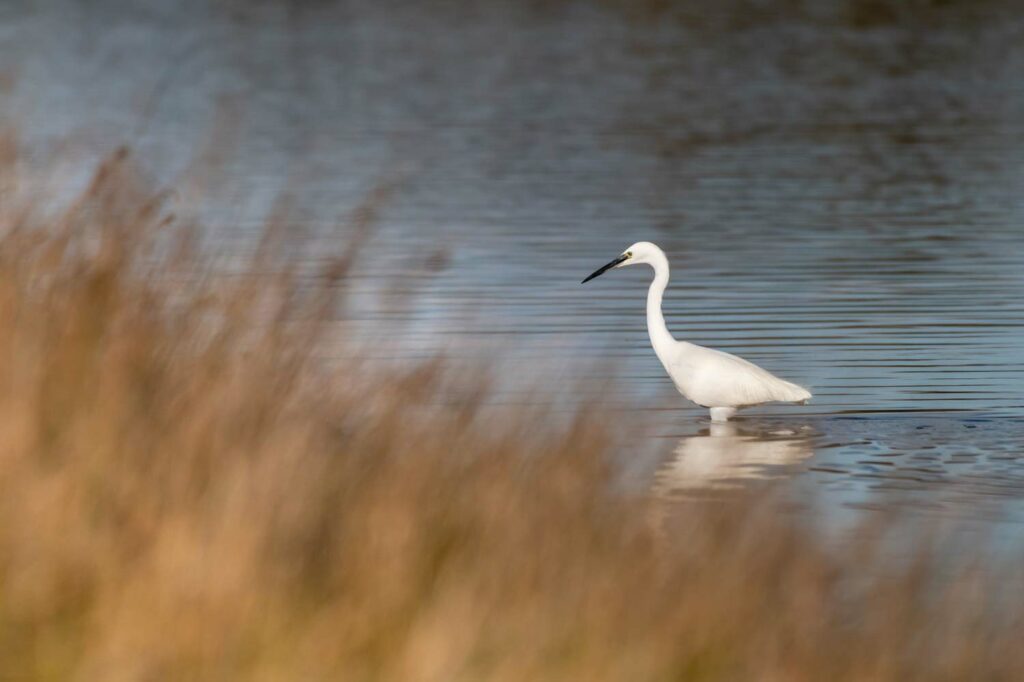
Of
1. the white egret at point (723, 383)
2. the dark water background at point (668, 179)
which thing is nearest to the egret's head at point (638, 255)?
the dark water background at point (668, 179)

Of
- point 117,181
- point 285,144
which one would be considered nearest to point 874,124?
point 285,144

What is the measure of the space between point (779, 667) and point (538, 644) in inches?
22.1

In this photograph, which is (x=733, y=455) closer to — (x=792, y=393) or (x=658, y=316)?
(x=792, y=393)

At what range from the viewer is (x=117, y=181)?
6391mm

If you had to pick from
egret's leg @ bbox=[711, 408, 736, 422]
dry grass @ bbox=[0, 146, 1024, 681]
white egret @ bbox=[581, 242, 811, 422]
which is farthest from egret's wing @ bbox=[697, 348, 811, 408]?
dry grass @ bbox=[0, 146, 1024, 681]

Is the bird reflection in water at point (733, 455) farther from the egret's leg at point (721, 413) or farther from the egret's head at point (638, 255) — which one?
the egret's head at point (638, 255)

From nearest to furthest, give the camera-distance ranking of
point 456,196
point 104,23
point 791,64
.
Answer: point 456,196
point 791,64
point 104,23

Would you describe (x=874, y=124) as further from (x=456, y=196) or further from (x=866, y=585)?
(x=866, y=585)

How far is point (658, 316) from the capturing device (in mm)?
11070

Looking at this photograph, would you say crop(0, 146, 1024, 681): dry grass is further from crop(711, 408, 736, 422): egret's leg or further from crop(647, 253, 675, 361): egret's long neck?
crop(647, 253, 675, 361): egret's long neck

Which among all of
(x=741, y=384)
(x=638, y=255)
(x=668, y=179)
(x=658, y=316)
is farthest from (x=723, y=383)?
(x=668, y=179)

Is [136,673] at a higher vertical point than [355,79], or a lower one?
higher

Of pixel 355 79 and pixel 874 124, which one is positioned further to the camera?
pixel 355 79

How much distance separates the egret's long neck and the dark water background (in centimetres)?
Answer: 20
